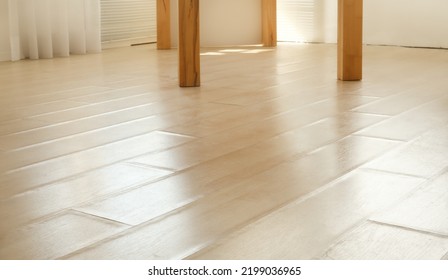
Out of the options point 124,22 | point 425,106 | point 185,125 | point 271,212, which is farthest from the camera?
point 124,22

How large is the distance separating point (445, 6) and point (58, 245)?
2.71 metres

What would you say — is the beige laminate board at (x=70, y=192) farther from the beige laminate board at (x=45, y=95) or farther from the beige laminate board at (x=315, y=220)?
the beige laminate board at (x=45, y=95)

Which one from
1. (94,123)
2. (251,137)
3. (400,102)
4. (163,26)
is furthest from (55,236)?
(163,26)

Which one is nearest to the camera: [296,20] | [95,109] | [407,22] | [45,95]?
[95,109]

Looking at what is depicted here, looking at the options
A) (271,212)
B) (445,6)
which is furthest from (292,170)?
(445,6)

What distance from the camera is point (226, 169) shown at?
1.06 m

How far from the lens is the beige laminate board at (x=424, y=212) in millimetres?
791

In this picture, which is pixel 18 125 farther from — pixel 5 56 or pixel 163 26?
pixel 163 26

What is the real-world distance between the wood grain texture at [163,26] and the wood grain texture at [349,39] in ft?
4.45

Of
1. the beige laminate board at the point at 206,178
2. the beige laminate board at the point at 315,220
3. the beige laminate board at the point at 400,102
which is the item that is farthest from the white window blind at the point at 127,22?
the beige laminate board at the point at 315,220

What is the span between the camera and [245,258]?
700 millimetres

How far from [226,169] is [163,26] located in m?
2.30

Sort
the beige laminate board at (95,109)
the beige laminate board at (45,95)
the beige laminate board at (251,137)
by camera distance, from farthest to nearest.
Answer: the beige laminate board at (45,95), the beige laminate board at (95,109), the beige laminate board at (251,137)

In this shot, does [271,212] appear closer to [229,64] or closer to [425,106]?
[425,106]
